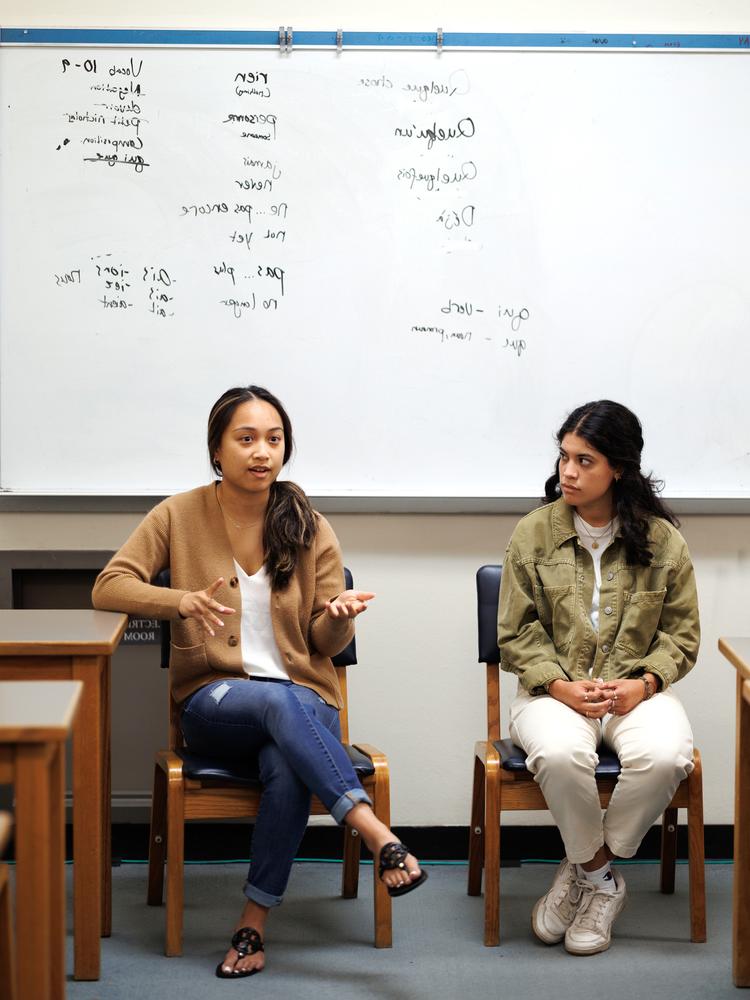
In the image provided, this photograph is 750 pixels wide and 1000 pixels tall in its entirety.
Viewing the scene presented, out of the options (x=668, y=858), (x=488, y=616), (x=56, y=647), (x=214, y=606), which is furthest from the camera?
(x=668, y=858)

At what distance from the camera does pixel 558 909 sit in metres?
2.79

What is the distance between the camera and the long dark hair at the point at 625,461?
9.47ft

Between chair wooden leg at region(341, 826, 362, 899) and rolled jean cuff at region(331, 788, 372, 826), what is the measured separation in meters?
0.49

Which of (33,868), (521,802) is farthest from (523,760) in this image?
(33,868)

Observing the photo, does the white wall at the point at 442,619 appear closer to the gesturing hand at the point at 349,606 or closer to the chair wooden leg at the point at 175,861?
the gesturing hand at the point at 349,606

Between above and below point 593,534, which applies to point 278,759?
below

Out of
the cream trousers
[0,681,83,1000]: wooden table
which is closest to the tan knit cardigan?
the cream trousers

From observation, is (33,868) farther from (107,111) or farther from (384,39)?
(384,39)

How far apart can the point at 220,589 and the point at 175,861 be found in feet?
2.01

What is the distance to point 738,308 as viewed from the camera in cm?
327

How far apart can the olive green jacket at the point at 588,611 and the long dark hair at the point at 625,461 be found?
1.2 inches

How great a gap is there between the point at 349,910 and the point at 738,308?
1840 millimetres

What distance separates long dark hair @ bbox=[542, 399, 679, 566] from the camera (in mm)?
2887

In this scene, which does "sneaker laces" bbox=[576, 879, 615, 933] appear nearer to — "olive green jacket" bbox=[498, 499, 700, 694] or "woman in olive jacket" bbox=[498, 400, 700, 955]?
"woman in olive jacket" bbox=[498, 400, 700, 955]
